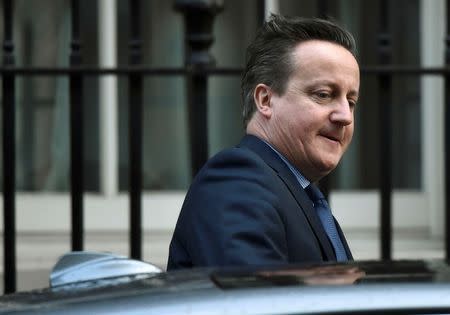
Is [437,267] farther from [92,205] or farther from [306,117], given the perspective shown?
[92,205]

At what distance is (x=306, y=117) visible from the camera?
10.2 ft

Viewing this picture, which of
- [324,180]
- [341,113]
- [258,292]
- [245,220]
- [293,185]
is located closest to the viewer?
[258,292]

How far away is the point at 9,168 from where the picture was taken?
526cm

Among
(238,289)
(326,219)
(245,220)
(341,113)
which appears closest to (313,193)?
(326,219)

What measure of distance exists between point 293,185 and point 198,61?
2.31 metres

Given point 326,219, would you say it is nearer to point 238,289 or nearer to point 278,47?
point 278,47

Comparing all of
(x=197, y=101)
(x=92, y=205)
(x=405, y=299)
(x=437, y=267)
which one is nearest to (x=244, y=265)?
(x=437, y=267)

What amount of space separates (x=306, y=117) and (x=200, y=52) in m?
2.22

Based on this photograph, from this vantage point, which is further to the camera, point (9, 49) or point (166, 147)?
point (166, 147)

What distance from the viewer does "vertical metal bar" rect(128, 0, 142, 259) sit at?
5320 millimetres

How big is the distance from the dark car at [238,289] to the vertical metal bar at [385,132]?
2742 millimetres

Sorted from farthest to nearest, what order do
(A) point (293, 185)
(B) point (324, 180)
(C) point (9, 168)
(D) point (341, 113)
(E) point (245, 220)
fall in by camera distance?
1. (B) point (324, 180)
2. (C) point (9, 168)
3. (D) point (341, 113)
4. (A) point (293, 185)
5. (E) point (245, 220)

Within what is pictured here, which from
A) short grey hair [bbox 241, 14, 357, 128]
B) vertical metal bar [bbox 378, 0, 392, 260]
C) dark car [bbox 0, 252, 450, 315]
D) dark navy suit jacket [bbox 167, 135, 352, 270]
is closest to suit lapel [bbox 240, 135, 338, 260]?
dark navy suit jacket [bbox 167, 135, 352, 270]

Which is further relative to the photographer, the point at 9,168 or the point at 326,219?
the point at 9,168
